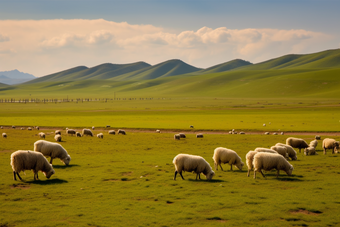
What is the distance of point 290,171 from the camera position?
16328 millimetres

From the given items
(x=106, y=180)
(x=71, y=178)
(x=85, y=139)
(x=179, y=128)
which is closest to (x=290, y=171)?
(x=106, y=180)

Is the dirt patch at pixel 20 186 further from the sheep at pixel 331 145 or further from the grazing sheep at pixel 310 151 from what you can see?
the sheep at pixel 331 145

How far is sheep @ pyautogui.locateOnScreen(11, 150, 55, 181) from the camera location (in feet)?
48.2

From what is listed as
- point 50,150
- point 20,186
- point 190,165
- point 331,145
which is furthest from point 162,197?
point 331,145

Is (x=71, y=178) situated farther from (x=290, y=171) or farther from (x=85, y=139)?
(x=85, y=139)

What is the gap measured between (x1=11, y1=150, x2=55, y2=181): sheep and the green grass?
55 centimetres

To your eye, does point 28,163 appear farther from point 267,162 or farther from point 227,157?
point 267,162

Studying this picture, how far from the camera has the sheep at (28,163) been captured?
14703 millimetres

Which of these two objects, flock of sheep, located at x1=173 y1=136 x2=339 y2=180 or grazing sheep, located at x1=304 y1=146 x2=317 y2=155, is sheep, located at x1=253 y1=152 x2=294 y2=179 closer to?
flock of sheep, located at x1=173 y1=136 x2=339 y2=180

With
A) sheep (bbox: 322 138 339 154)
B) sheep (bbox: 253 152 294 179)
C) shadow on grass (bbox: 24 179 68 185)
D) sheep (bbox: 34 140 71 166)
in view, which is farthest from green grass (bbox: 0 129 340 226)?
sheep (bbox: 322 138 339 154)

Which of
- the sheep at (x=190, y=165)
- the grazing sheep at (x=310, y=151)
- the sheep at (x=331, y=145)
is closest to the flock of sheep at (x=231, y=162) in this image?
the sheep at (x=190, y=165)

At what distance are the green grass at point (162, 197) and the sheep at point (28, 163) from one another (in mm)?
546

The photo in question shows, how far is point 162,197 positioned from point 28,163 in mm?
7362

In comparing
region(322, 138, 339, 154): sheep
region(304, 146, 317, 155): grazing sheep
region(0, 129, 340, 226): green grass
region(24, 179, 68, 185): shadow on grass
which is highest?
region(322, 138, 339, 154): sheep
